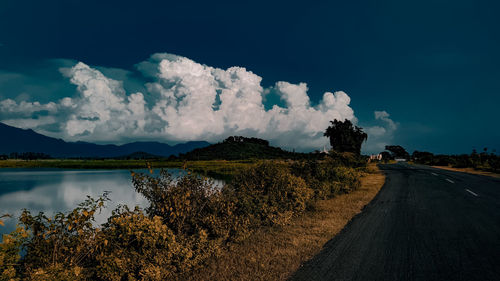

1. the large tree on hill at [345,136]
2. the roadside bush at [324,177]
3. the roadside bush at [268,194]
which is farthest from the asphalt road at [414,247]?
the large tree on hill at [345,136]

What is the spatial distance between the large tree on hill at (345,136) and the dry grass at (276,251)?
31275 millimetres

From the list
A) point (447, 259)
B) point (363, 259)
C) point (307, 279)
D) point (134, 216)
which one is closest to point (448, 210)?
point (447, 259)

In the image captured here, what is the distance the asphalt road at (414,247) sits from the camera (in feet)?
16.5

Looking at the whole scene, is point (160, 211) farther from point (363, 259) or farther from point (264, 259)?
point (363, 259)

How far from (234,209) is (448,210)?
9.24 metres

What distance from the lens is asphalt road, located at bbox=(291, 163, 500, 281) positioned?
503 centimetres

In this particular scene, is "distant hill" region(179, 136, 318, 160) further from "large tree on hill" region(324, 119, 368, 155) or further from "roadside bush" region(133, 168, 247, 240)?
"roadside bush" region(133, 168, 247, 240)

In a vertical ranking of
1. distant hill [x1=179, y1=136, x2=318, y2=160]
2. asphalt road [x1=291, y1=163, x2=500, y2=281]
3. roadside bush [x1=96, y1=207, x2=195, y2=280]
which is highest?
distant hill [x1=179, y1=136, x2=318, y2=160]

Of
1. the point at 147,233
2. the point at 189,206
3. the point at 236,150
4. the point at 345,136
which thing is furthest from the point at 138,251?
the point at 236,150

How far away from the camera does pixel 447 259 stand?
221 inches

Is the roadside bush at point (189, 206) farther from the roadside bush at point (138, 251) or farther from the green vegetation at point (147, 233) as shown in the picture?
the roadside bush at point (138, 251)

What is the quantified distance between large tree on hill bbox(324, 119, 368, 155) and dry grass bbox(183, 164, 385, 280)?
31.3 metres

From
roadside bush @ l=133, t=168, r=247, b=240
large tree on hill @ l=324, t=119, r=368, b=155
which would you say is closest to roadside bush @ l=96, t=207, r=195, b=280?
roadside bush @ l=133, t=168, r=247, b=240

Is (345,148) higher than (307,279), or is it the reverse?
(345,148)
